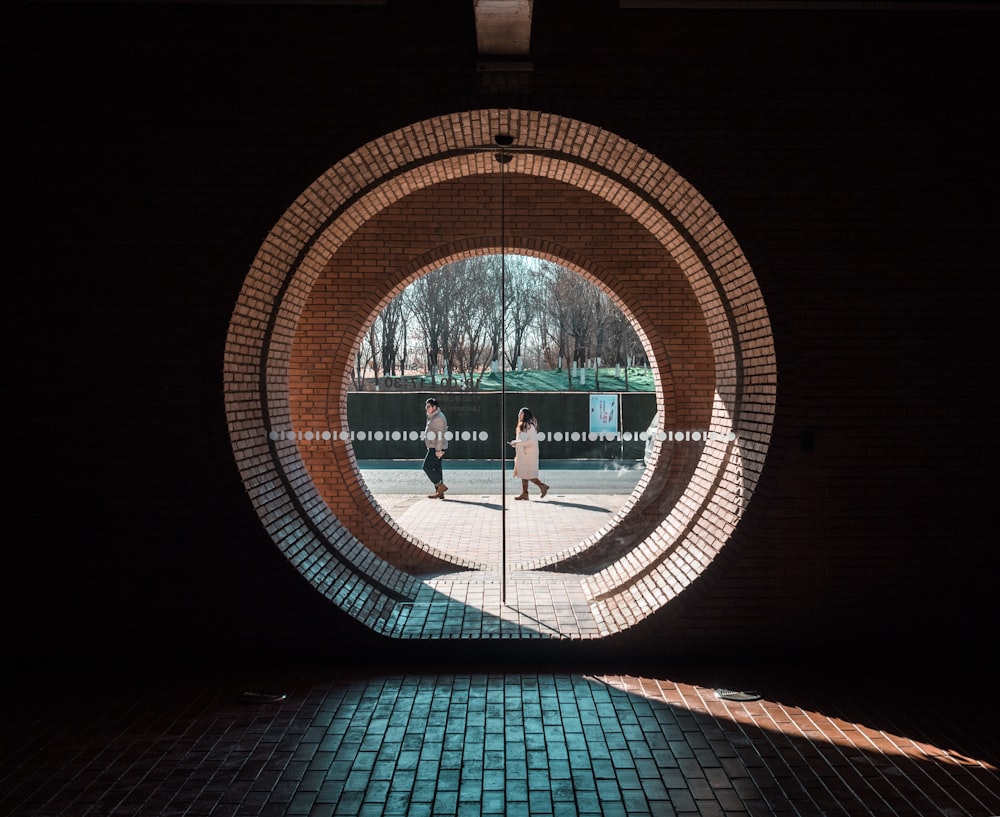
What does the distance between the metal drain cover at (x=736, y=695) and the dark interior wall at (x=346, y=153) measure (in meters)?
A: 0.55

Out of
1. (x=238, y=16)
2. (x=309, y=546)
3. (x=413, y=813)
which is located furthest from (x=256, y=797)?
(x=238, y=16)

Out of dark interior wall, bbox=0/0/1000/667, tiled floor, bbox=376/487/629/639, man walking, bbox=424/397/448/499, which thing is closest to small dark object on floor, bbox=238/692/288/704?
dark interior wall, bbox=0/0/1000/667

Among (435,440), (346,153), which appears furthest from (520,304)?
(346,153)

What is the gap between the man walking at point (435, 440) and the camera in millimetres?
13039

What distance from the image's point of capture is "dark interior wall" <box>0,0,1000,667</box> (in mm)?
4801

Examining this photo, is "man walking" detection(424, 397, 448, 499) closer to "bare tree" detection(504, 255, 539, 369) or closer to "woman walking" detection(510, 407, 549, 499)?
"woman walking" detection(510, 407, 549, 499)

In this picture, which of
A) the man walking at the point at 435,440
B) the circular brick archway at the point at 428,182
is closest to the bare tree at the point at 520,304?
the man walking at the point at 435,440

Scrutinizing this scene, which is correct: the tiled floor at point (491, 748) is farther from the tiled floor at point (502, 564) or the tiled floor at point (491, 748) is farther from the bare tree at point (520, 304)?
the bare tree at point (520, 304)

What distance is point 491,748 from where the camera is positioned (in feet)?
12.7

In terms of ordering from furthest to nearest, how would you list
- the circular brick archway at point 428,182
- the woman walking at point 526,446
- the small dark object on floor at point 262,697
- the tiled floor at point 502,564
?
the woman walking at point 526,446
the tiled floor at point 502,564
the circular brick archway at point 428,182
the small dark object on floor at point 262,697

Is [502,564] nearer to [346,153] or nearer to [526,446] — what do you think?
[346,153]

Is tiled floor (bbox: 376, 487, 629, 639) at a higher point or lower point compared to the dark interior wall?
lower

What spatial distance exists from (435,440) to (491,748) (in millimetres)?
9483

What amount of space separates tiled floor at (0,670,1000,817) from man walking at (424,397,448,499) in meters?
8.32
